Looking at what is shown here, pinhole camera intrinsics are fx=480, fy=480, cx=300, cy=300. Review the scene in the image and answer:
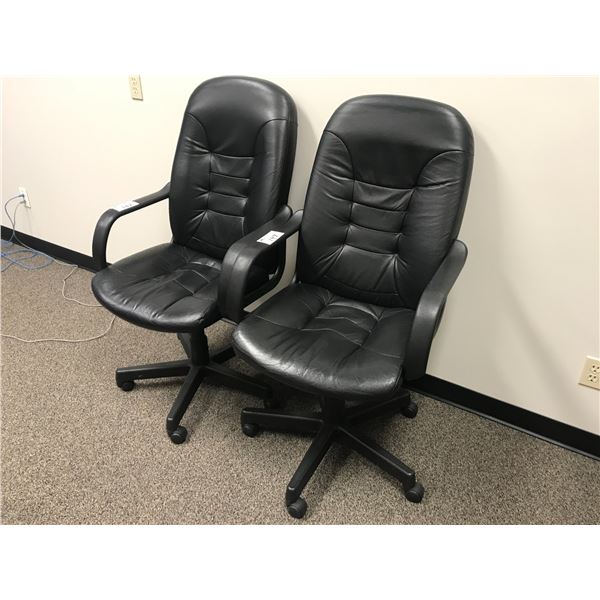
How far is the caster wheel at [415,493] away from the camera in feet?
4.84

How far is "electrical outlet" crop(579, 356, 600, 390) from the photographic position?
1554mm

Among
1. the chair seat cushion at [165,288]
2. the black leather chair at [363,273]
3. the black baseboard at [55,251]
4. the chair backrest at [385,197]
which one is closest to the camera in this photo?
the black leather chair at [363,273]

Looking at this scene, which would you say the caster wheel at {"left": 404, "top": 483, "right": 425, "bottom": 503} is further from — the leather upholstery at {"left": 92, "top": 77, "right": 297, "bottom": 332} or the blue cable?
the blue cable

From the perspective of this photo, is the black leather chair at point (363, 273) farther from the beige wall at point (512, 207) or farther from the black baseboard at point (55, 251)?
the black baseboard at point (55, 251)

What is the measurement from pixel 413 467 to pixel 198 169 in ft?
4.37

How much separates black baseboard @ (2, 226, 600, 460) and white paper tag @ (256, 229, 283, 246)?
857 millimetres

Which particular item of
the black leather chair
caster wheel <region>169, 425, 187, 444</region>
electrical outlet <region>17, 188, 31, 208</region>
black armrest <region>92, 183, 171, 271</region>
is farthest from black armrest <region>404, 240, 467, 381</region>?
electrical outlet <region>17, 188, 31, 208</region>

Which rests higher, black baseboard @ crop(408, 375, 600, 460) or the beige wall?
the beige wall

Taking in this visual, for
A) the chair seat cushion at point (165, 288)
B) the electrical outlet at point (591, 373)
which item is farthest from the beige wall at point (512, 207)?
the chair seat cushion at point (165, 288)

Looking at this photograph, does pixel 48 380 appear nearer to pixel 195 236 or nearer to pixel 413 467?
pixel 195 236

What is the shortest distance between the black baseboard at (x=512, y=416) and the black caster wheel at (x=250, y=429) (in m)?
0.67

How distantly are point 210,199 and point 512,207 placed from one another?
1078mm

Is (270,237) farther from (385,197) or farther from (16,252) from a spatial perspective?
(16,252)

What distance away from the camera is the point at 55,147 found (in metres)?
2.56
